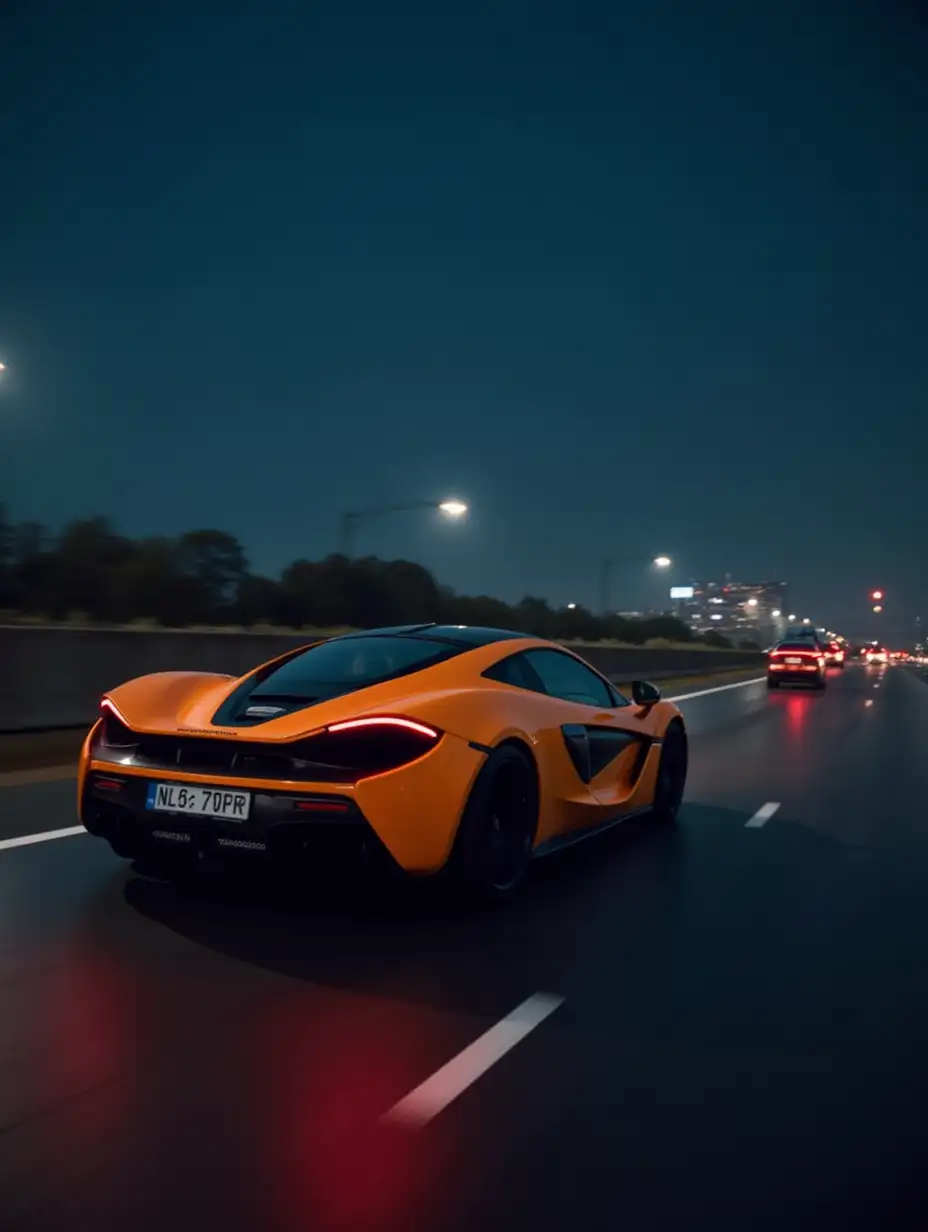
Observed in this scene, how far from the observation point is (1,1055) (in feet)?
13.2

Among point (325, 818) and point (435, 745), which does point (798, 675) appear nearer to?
point (435, 745)

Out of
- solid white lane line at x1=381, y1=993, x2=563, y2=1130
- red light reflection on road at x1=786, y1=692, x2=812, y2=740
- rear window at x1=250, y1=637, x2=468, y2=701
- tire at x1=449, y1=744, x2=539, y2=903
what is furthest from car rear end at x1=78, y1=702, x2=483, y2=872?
red light reflection on road at x1=786, y1=692, x2=812, y2=740

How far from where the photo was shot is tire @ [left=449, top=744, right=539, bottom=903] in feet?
18.6

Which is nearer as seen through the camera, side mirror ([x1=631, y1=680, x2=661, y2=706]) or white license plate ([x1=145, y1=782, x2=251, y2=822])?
white license plate ([x1=145, y1=782, x2=251, y2=822])

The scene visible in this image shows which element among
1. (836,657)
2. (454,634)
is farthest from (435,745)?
(836,657)

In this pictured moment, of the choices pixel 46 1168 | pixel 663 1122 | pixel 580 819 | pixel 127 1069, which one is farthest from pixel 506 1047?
pixel 580 819

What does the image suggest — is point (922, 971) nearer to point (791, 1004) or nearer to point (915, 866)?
point (791, 1004)

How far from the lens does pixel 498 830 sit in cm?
605

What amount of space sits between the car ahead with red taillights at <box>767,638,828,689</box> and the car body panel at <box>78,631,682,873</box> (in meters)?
29.2

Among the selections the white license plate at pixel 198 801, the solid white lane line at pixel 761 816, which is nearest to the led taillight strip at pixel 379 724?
the white license plate at pixel 198 801

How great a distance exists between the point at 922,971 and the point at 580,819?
2.05 m

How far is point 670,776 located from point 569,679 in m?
1.77

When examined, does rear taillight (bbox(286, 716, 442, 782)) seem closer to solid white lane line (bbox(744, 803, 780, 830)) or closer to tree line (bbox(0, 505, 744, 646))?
solid white lane line (bbox(744, 803, 780, 830))

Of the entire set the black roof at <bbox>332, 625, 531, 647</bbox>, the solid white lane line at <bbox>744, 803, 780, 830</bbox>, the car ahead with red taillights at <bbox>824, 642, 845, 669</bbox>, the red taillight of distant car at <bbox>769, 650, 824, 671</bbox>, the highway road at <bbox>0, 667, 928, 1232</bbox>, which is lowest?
the car ahead with red taillights at <bbox>824, 642, 845, 669</bbox>
